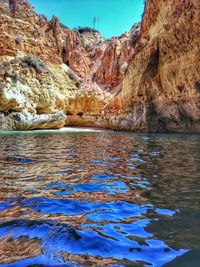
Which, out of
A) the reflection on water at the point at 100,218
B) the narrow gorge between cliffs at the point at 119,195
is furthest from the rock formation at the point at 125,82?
the reflection on water at the point at 100,218

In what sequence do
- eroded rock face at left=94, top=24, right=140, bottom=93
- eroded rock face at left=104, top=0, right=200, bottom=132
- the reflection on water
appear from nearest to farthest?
the reflection on water
eroded rock face at left=104, top=0, right=200, bottom=132
eroded rock face at left=94, top=24, right=140, bottom=93

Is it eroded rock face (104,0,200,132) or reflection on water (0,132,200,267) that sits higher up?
eroded rock face (104,0,200,132)

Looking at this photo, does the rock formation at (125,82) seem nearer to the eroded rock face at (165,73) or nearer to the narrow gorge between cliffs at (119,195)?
the eroded rock face at (165,73)

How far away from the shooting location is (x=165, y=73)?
1143 inches

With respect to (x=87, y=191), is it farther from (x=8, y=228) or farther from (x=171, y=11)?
(x=171, y=11)

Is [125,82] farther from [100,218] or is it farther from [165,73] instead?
[100,218]

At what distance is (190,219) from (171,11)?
29.5 m

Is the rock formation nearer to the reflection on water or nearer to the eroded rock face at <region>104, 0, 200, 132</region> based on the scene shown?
the eroded rock face at <region>104, 0, 200, 132</region>

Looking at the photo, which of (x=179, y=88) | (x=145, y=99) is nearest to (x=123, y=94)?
(x=145, y=99)

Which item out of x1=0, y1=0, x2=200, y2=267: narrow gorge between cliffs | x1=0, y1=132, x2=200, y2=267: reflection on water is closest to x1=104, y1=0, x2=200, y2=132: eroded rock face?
x1=0, y1=0, x2=200, y2=267: narrow gorge between cliffs

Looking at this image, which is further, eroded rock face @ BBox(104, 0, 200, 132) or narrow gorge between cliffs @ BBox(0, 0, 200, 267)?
eroded rock face @ BBox(104, 0, 200, 132)

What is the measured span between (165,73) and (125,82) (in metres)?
9.98

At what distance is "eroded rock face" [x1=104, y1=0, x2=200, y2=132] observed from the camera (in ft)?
82.9

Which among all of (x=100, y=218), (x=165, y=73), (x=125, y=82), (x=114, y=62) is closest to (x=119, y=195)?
(x=100, y=218)
